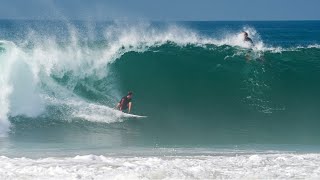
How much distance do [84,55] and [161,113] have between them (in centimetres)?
398

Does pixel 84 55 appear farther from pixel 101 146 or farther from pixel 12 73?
pixel 101 146

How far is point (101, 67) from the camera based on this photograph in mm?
17891

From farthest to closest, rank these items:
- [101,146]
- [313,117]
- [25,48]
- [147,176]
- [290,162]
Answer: [25,48] → [313,117] → [101,146] → [290,162] → [147,176]

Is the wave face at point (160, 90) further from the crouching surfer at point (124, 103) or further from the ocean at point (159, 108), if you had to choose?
the crouching surfer at point (124, 103)

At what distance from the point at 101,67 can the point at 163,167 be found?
9351mm

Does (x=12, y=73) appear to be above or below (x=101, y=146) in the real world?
above

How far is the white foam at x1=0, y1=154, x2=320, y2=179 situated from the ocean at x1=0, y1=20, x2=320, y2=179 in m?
0.02

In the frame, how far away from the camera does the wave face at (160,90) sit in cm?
1314

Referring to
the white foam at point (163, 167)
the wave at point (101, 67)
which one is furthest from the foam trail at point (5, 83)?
the white foam at point (163, 167)

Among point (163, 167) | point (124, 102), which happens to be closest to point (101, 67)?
point (124, 102)

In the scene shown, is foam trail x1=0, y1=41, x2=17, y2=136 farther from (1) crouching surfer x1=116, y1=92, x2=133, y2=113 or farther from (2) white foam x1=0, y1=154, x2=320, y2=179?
(2) white foam x1=0, y1=154, x2=320, y2=179

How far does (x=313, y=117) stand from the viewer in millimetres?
15133

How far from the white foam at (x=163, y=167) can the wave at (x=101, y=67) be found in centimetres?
403

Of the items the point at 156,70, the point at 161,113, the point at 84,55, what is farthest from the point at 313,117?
the point at 84,55
